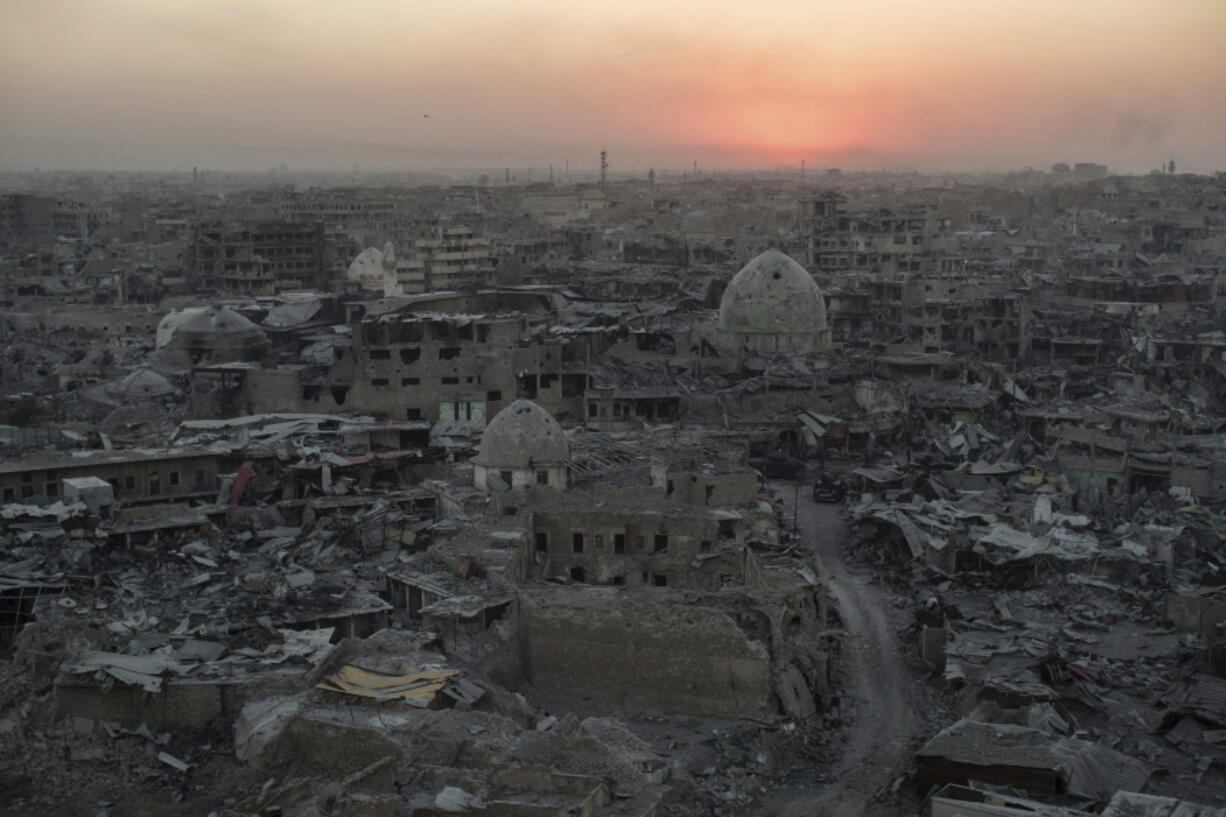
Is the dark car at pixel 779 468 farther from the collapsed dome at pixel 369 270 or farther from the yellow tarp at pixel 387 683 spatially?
the collapsed dome at pixel 369 270

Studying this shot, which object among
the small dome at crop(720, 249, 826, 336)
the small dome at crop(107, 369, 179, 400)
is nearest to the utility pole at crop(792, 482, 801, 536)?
the small dome at crop(720, 249, 826, 336)

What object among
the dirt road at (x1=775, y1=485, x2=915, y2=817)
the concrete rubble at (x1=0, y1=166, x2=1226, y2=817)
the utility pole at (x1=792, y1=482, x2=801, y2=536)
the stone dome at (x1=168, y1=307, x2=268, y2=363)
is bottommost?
the dirt road at (x1=775, y1=485, x2=915, y2=817)

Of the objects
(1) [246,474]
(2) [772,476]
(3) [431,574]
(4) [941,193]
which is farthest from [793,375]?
(4) [941,193]

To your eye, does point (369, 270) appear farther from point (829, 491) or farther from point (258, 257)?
point (829, 491)

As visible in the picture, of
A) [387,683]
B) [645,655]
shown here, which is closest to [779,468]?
[645,655]

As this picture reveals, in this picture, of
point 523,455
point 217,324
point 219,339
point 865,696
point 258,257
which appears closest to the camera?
point 865,696

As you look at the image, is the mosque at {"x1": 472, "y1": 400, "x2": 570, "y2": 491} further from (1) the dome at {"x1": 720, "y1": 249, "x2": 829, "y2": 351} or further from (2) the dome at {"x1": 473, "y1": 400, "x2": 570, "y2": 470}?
(1) the dome at {"x1": 720, "y1": 249, "x2": 829, "y2": 351}
